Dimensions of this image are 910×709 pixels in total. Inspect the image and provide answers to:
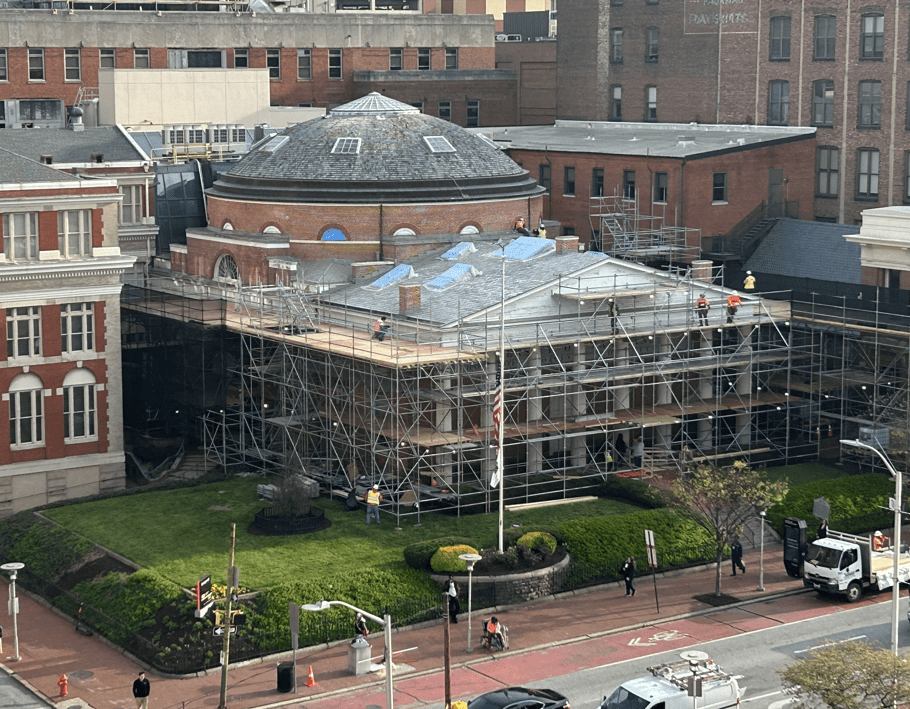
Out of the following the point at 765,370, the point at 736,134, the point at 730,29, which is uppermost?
the point at 730,29

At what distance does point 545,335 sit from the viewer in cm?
6347

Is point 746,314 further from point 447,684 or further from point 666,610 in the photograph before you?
point 447,684

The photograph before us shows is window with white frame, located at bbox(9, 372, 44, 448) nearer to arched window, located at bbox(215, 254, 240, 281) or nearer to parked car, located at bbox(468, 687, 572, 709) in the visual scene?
arched window, located at bbox(215, 254, 240, 281)

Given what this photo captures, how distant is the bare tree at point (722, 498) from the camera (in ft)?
181

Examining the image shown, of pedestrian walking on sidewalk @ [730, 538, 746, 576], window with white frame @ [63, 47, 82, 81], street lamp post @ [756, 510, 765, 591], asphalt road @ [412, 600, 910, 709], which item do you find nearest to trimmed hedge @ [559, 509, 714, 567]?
pedestrian walking on sidewalk @ [730, 538, 746, 576]

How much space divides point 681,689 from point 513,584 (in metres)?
11.6

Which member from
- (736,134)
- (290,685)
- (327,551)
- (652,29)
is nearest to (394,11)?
(652,29)

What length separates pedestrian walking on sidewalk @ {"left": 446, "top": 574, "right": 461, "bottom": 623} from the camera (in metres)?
52.6

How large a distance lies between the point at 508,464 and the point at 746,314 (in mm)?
11956

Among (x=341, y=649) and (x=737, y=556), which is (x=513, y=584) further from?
(x=737, y=556)

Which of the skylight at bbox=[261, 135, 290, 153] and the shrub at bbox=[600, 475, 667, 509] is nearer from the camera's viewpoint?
the shrub at bbox=[600, 475, 667, 509]

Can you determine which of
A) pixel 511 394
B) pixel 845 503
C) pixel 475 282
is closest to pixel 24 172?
pixel 475 282

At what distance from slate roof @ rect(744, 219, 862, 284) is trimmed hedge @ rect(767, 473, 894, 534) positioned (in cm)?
1904

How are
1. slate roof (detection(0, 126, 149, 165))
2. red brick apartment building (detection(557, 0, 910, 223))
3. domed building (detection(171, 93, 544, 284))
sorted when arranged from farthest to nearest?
red brick apartment building (detection(557, 0, 910, 223)), slate roof (detection(0, 126, 149, 165)), domed building (detection(171, 93, 544, 284))
